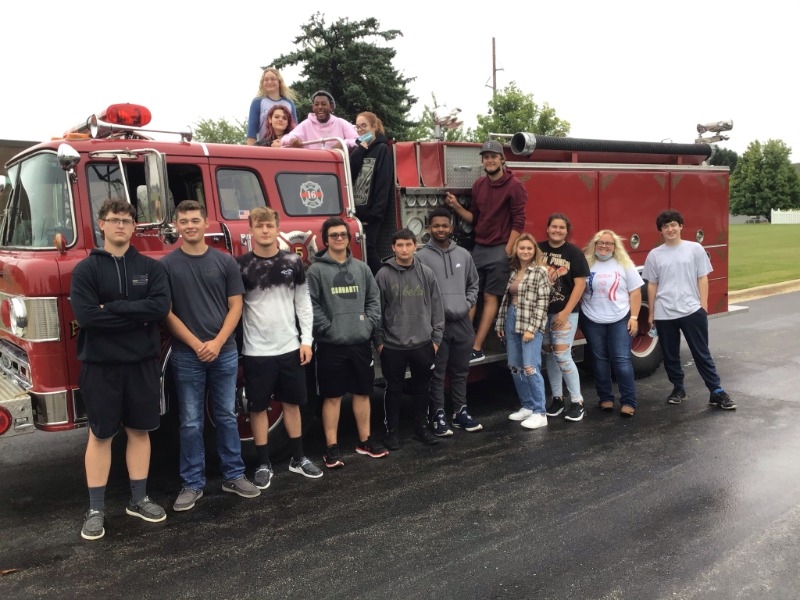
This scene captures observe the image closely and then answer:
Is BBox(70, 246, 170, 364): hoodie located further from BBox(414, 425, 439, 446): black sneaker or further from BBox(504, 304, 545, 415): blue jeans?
BBox(504, 304, 545, 415): blue jeans

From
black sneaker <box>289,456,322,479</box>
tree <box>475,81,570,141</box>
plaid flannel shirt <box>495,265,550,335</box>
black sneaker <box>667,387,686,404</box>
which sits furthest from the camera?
tree <box>475,81,570,141</box>

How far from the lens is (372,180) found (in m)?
5.67

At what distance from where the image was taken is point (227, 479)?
15.0 ft

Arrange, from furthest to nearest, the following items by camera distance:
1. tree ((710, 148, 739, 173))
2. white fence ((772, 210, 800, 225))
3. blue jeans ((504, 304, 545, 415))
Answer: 1. white fence ((772, 210, 800, 225))
2. tree ((710, 148, 739, 173))
3. blue jeans ((504, 304, 545, 415))

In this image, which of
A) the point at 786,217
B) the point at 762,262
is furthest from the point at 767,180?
the point at 762,262

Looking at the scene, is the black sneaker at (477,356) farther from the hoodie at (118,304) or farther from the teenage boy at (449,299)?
the hoodie at (118,304)

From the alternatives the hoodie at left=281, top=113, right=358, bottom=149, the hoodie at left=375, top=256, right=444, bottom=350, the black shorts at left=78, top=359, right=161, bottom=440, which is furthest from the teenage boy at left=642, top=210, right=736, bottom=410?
the black shorts at left=78, top=359, right=161, bottom=440

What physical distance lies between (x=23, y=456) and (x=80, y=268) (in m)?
2.46

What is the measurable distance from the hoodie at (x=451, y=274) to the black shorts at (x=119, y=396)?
2.39m

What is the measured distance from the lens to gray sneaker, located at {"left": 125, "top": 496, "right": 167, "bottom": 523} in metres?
4.14

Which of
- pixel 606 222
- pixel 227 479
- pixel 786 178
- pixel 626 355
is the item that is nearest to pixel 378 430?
pixel 227 479

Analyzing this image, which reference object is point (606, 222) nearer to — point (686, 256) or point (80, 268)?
point (686, 256)

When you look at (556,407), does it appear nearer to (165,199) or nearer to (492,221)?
(492,221)

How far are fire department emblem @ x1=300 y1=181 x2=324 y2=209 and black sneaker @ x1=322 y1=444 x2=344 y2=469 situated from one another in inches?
71.9
